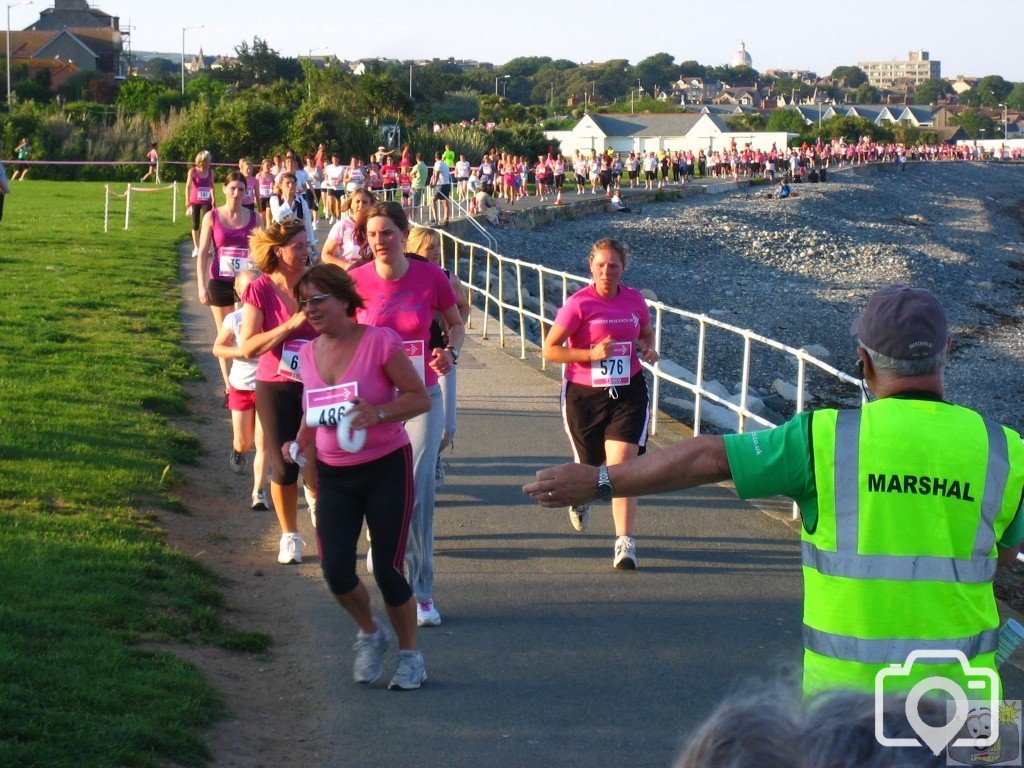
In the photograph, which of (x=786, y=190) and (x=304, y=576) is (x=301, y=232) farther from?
(x=786, y=190)

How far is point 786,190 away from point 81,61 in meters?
71.3

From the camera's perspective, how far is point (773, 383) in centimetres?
2116

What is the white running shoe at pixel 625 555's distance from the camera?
302 inches

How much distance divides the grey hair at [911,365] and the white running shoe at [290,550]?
203 inches

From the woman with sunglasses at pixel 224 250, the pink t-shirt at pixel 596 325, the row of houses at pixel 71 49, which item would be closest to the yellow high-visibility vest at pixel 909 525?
the pink t-shirt at pixel 596 325

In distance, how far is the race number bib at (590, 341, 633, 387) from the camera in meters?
7.81

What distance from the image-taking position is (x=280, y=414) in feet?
24.5

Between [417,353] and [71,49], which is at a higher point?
[71,49]

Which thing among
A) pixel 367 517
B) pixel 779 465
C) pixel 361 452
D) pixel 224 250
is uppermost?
→ pixel 224 250

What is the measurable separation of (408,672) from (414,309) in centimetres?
220

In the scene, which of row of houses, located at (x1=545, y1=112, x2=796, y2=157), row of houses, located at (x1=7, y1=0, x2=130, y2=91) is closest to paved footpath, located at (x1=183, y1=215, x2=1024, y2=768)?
row of houses, located at (x1=7, y1=0, x2=130, y2=91)

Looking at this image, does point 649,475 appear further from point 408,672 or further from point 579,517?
point 579,517

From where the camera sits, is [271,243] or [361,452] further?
[271,243]

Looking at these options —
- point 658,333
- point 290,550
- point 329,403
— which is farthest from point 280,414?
point 658,333
